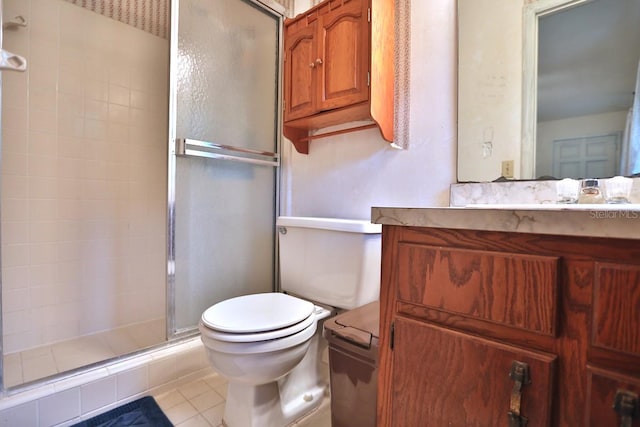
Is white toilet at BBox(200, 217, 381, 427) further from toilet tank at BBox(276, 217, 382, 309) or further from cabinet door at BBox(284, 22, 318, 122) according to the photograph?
cabinet door at BBox(284, 22, 318, 122)

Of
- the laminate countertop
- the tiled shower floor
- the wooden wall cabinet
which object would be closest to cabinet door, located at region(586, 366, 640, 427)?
the laminate countertop

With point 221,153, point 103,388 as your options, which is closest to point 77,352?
point 103,388

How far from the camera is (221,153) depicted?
5.26 feet

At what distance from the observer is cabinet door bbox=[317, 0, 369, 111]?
4.22 feet

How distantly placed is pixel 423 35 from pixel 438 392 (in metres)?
1.37

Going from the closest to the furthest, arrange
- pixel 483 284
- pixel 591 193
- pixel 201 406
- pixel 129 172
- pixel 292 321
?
pixel 483 284 → pixel 591 193 → pixel 292 321 → pixel 201 406 → pixel 129 172

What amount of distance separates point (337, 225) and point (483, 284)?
819mm

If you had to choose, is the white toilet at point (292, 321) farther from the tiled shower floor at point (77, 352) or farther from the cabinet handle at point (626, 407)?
the cabinet handle at point (626, 407)

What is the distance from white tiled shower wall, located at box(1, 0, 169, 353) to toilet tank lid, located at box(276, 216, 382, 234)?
41.4 inches

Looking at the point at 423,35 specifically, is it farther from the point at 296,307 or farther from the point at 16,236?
the point at 16,236

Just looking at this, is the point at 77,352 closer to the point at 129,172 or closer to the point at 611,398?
the point at 129,172

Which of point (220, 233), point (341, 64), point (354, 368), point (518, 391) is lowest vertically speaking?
point (354, 368)

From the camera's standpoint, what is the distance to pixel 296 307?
118cm

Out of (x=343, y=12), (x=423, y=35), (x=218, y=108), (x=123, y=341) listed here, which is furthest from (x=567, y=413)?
(x=123, y=341)
